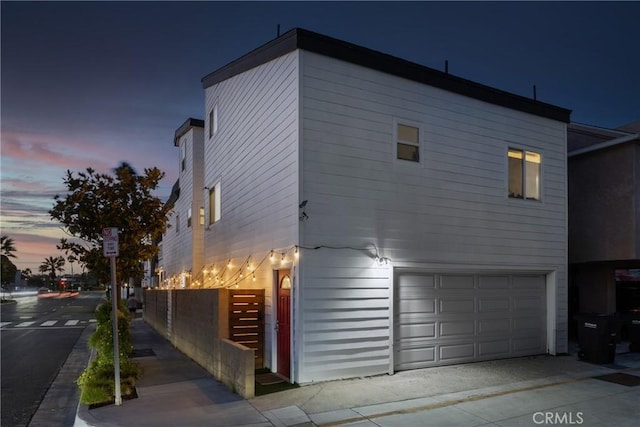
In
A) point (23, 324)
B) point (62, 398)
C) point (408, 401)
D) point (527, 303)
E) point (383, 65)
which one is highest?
point (383, 65)

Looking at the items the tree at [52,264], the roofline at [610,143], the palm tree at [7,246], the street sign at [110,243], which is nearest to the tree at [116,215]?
the street sign at [110,243]

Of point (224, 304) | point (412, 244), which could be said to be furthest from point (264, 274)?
point (412, 244)

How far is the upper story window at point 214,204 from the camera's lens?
15648 mm

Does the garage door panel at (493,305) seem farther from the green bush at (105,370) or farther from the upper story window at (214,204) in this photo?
the upper story window at (214,204)

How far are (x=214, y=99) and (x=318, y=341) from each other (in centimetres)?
989

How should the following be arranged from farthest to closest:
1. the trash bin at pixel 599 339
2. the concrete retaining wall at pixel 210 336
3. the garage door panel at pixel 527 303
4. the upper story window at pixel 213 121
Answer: the upper story window at pixel 213 121 < the garage door panel at pixel 527 303 < the trash bin at pixel 599 339 < the concrete retaining wall at pixel 210 336

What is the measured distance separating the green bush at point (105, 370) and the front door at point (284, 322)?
280 centimetres

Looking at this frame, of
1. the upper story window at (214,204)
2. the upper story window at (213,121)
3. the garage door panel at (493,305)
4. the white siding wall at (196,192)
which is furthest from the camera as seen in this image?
the white siding wall at (196,192)

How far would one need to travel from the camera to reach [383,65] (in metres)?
10.4

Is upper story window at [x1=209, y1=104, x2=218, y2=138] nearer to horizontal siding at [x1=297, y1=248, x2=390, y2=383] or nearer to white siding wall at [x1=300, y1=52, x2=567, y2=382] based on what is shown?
white siding wall at [x1=300, y1=52, x2=567, y2=382]

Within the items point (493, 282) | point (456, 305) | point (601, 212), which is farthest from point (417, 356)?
point (601, 212)

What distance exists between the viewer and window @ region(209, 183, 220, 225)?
15.7 meters

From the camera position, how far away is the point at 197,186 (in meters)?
21.6

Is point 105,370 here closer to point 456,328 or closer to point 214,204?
point 456,328
